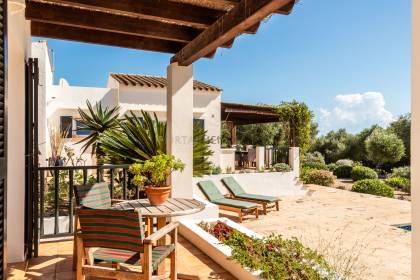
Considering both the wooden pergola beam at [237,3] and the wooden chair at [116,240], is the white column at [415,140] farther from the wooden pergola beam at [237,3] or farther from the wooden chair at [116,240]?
the wooden pergola beam at [237,3]

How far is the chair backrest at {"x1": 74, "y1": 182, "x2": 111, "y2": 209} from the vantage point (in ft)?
11.0

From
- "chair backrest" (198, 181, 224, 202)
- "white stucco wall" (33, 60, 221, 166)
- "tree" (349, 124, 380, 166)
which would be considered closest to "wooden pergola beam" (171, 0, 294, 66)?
"chair backrest" (198, 181, 224, 202)

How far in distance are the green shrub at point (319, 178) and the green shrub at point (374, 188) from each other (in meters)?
1.22

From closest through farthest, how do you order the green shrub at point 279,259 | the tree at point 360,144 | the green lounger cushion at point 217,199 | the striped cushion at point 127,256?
the striped cushion at point 127,256 < the green shrub at point 279,259 < the green lounger cushion at point 217,199 < the tree at point 360,144

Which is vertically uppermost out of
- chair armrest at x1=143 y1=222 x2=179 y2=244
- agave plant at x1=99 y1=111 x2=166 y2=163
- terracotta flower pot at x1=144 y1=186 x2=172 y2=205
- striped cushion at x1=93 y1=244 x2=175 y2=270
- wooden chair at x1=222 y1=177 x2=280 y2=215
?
agave plant at x1=99 y1=111 x2=166 y2=163

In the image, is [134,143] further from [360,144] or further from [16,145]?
[360,144]

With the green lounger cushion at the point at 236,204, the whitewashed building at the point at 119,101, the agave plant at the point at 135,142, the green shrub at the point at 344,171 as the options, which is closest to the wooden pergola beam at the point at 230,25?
the agave plant at the point at 135,142

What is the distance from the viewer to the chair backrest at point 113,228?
2.29 m

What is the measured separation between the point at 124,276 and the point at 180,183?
2687 millimetres

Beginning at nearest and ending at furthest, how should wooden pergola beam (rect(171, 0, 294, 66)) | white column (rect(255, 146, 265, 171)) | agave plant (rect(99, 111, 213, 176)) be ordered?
wooden pergola beam (rect(171, 0, 294, 66)) → agave plant (rect(99, 111, 213, 176)) → white column (rect(255, 146, 265, 171))

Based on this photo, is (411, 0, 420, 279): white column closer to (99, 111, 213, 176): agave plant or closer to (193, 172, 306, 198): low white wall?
(99, 111, 213, 176): agave plant

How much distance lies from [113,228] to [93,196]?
1304 millimetres

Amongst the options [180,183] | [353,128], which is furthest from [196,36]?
[353,128]

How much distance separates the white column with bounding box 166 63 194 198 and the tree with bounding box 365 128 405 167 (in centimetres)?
1675
